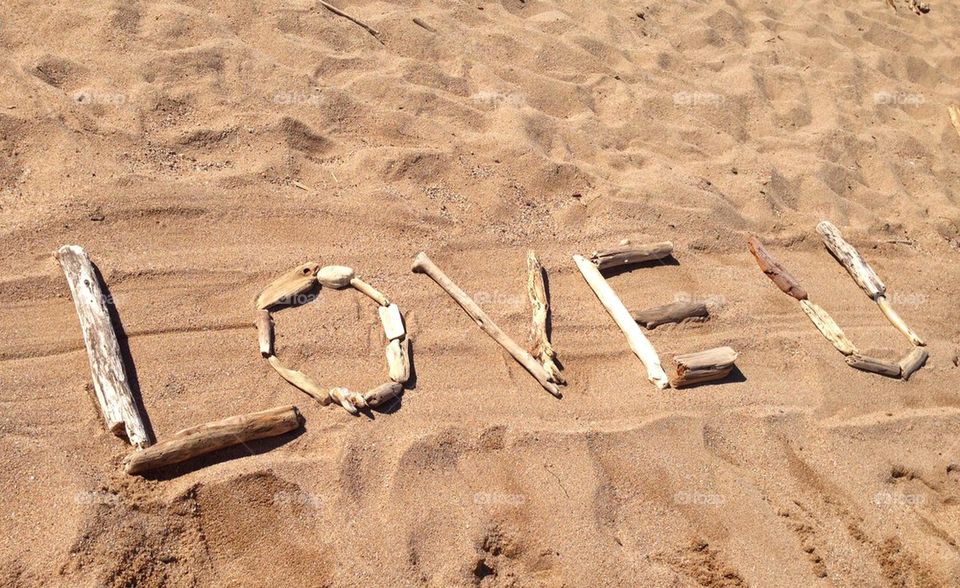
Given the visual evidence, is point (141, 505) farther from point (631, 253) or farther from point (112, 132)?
point (631, 253)

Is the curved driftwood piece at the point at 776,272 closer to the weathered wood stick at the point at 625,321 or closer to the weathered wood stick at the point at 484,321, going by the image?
the weathered wood stick at the point at 625,321

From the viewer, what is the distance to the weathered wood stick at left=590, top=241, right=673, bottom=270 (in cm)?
442

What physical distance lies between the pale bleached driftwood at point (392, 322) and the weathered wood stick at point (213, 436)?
0.63m

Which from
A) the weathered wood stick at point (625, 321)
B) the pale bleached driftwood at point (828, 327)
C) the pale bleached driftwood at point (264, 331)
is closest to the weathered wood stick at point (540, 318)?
the weathered wood stick at point (625, 321)

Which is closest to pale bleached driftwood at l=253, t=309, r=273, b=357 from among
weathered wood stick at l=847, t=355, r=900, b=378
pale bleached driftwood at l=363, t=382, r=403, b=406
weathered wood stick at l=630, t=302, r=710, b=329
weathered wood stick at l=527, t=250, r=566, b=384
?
pale bleached driftwood at l=363, t=382, r=403, b=406

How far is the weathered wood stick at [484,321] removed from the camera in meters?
3.78

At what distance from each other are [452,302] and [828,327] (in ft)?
7.20

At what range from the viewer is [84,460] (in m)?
3.02

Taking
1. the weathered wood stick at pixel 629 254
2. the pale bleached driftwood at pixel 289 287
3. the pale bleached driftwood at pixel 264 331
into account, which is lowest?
the pale bleached driftwood at pixel 264 331

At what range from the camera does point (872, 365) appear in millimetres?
4344

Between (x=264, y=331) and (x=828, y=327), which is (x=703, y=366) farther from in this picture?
(x=264, y=331)

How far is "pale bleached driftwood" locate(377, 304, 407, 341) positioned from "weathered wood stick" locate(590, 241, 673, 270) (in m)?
1.23

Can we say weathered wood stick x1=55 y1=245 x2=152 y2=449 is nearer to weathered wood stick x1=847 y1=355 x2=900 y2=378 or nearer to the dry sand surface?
the dry sand surface

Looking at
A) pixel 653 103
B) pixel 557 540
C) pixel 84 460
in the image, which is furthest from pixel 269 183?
pixel 653 103
